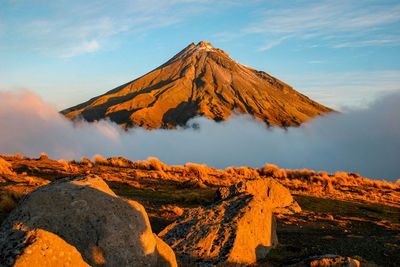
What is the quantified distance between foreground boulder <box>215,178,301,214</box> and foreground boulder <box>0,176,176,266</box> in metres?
10.4

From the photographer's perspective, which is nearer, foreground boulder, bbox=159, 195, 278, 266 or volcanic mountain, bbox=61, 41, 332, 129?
foreground boulder, bbox=159, 195, 278, 266

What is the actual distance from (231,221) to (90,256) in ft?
15.1

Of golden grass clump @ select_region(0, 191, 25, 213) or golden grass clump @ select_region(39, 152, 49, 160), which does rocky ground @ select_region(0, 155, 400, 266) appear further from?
golden grass clump @ select_region(39, 152, 49, 160)

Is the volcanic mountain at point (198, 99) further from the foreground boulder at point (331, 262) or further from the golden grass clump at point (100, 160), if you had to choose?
the foreground boulder at point (331, 262)

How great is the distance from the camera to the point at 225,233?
8.13 metres

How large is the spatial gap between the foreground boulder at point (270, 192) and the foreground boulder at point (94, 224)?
10.4 m

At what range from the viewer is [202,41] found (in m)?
176

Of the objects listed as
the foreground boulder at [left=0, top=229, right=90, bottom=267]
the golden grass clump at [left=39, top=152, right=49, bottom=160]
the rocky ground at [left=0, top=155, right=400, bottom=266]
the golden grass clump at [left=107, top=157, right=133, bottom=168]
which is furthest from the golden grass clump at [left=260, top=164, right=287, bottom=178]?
the foreground boulder at [left=0, top=229, right=90, bottom=267]

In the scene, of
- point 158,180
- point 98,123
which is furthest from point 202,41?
point 158,180

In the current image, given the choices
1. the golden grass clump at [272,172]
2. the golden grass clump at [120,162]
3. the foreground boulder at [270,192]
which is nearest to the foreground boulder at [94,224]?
the foreground boulder at [270,192]

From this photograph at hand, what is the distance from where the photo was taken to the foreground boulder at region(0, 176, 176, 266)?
196 inches

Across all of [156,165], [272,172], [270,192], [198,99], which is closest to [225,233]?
[270,192]

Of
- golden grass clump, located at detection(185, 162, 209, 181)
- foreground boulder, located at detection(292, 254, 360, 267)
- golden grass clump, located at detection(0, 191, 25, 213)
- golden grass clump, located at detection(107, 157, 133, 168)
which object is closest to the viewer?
foreground boulder, located at detection(292, 254, 360, 267)

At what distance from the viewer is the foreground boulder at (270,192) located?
16.0m
